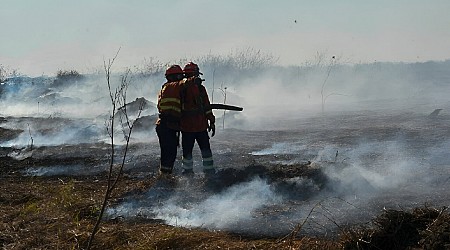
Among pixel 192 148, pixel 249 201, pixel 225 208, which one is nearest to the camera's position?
pixel 225 208

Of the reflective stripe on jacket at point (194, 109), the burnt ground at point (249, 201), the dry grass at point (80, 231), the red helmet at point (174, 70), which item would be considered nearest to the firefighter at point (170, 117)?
the red helmet at point (174, 70)

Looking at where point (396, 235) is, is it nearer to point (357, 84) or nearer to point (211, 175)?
point (211, 175)

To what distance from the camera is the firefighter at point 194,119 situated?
7461 millimetres

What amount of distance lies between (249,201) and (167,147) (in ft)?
8.17

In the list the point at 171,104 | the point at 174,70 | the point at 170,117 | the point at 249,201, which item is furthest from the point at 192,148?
the point at 249,201

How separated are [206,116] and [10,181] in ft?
10.6

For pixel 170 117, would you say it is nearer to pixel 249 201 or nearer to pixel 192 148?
pixel 192 148

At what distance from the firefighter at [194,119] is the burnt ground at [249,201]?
74 centimetres

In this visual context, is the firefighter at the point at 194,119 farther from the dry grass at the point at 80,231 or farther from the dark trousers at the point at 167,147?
the dry grass at the point at 80,231

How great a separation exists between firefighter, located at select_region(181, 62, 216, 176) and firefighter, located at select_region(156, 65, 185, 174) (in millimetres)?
123

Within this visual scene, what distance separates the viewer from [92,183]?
716 cm

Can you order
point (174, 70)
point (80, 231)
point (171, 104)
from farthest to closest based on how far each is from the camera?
point (174, 70)
point (171, 104)
point (80, 231)

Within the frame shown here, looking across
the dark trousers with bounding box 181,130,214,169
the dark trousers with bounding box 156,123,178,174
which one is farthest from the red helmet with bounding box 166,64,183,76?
the dark trousers with bounding box 181,130,214,169

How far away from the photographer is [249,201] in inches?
218
